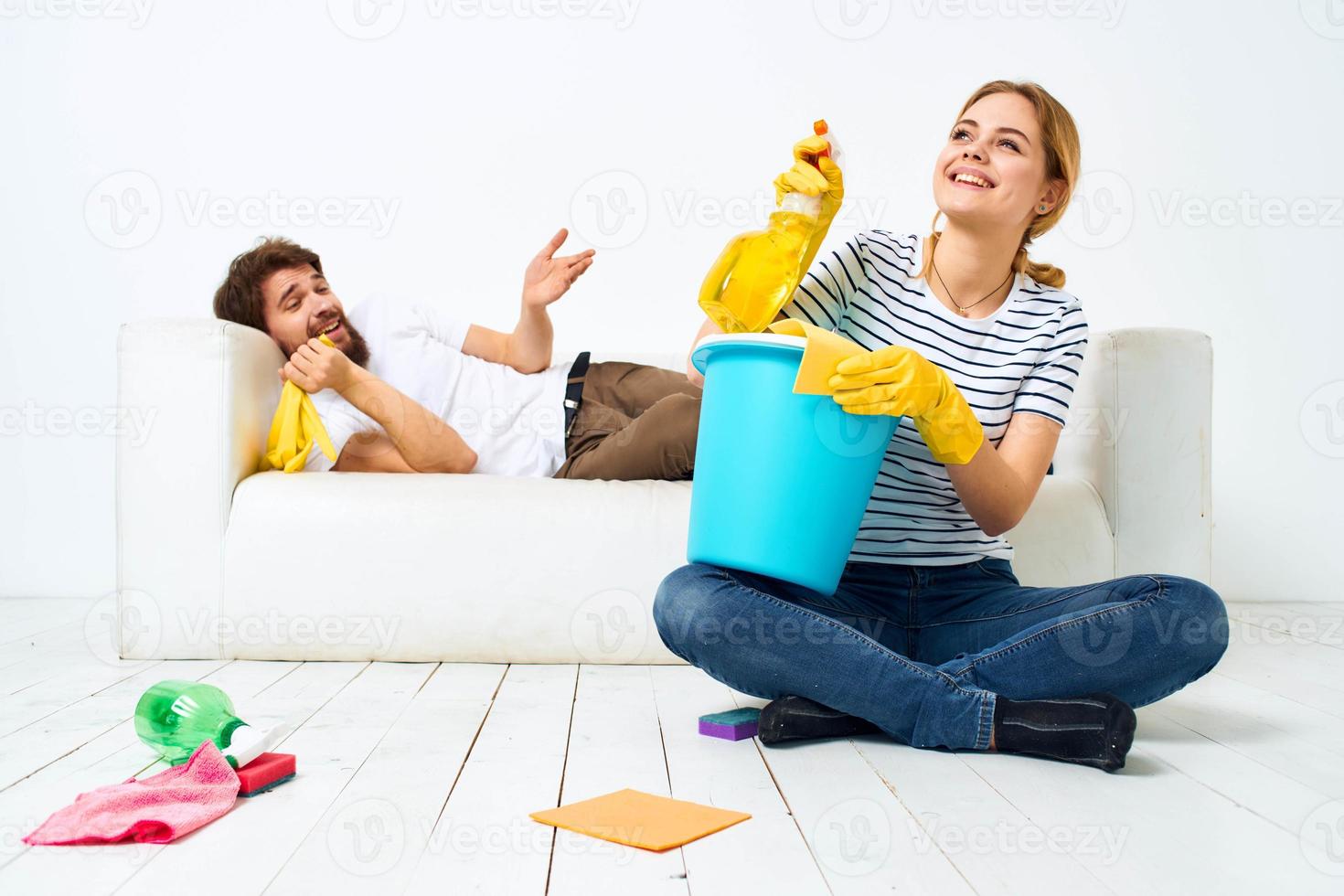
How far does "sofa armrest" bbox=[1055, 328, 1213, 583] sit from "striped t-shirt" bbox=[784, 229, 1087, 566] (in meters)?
0.63

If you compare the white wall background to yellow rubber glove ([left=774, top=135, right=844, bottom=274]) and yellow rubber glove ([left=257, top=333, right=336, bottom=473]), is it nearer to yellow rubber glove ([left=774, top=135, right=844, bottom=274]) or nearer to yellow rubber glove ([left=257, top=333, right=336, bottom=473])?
yellow rubber glove ([left=257, top=333, right=336, bottom=473])

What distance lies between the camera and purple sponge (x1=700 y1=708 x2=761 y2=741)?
1254 millimetres

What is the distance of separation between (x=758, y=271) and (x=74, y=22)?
2.18 meters

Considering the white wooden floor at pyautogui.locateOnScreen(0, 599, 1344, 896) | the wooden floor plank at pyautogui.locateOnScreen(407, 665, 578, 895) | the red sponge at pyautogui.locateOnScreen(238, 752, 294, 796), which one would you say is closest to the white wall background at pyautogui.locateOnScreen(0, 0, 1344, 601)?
the white wooden floor at pyautogui.locateOnScreen(0, 599, 1344, 896)

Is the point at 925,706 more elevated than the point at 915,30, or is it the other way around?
the point at 915,30

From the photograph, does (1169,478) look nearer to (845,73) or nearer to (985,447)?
(985,447)

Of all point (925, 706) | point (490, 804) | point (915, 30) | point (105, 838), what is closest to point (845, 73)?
point (915, 30)

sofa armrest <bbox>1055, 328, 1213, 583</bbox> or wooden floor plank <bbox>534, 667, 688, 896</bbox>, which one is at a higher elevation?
sofa armrest <bbox>1055, 328, 1213, 583</bbox>

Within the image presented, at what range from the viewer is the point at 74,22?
2623mm

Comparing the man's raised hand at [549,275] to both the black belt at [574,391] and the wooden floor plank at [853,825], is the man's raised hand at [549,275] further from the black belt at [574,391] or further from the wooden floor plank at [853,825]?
the wooden floor plank at [853,825]

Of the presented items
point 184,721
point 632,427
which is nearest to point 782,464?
point 184,721

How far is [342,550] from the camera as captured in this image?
5.67ft

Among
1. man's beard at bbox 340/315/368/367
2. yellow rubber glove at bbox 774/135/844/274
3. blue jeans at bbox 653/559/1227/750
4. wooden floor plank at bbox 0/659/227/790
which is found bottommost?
wooden floor plank at bbox 0/659/227/790

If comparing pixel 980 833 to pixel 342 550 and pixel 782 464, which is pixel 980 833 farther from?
pixel 342 550
